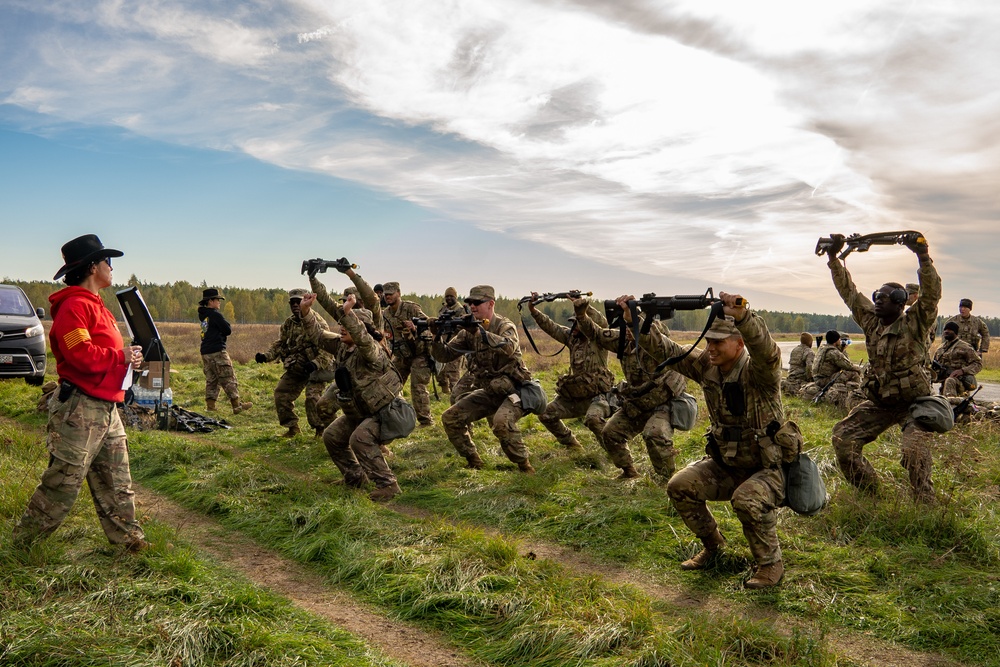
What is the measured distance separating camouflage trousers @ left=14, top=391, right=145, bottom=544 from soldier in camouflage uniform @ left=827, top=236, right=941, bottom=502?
22.1 feet

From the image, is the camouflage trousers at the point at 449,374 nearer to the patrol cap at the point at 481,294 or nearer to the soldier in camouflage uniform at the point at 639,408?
the patrol cap at the point at 481,294

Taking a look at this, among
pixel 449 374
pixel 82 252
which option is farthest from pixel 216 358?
pixel 82 252

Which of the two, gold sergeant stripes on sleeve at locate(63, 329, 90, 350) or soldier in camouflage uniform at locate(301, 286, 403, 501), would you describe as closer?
gold sergeant stripes on sleeve at locate(63, 329, 90, 350)

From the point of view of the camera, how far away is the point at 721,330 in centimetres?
532

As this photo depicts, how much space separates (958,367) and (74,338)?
14.0m

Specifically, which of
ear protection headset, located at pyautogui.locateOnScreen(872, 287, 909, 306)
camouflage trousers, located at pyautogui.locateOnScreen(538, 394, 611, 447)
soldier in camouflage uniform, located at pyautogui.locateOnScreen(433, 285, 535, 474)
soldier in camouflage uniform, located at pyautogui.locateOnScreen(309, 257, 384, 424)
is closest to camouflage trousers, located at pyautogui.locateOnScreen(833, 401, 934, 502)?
ear protection headset, located at pyautogui.locateOnScreen(872, 287, 909, 306)

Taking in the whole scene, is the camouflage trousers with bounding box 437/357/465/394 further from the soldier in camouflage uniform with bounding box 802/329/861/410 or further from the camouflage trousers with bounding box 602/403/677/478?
the soldier in camouflage uniform with bounding box 802/329/861/410

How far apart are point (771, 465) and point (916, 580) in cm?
138

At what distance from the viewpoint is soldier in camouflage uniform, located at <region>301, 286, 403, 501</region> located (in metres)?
7.74

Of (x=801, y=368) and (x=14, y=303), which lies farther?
(x=801, y=368)

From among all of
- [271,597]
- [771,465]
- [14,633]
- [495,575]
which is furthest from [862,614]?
[14,633]

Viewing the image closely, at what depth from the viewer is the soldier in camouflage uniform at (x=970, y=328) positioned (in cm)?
1336

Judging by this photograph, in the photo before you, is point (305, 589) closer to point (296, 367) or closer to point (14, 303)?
point (296, 367)

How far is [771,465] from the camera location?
529 cm
